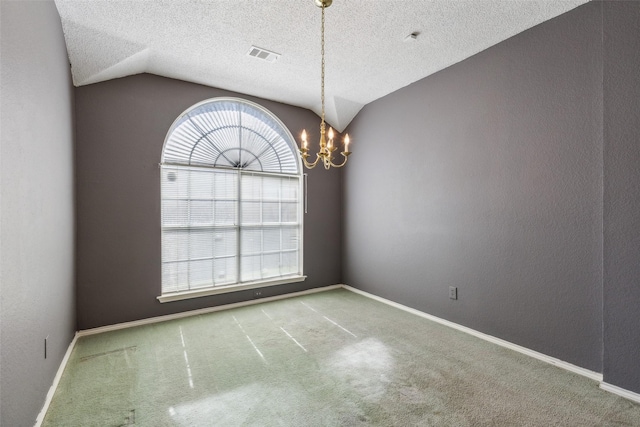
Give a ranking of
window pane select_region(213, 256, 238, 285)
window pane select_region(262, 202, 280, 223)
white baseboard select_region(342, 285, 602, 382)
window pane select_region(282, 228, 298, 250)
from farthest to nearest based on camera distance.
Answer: window pane select_region(282, 228, 298, 250) → window pane select_region(262, 202, 280, 223) → window pane select_region(213, 256, 238, 285) → white baseboard select_region(342, 285, 602, 382)

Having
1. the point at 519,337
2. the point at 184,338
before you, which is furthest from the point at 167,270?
the point at 519,337

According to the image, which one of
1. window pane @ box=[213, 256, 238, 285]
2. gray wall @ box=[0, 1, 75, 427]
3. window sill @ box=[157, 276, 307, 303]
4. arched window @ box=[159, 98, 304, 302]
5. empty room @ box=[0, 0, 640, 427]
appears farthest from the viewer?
window pane @ box=[213, 256, 238, 285]

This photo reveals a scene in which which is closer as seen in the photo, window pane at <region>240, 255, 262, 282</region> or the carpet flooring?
the carpet flooring

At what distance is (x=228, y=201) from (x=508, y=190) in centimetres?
319

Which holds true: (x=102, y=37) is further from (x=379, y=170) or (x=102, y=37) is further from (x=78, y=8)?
(x=379, y=170)

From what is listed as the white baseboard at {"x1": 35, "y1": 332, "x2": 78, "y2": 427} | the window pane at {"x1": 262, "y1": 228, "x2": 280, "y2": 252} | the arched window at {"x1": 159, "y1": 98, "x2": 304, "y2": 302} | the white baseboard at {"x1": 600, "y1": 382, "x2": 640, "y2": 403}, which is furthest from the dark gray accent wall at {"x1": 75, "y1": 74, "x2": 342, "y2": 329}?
the white baseboard at {"x1": 600, "y1": 382, "x2": 640, "y2": 403}

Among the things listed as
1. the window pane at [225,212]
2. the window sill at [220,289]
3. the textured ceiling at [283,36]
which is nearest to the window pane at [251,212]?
the window pane at [225,212]

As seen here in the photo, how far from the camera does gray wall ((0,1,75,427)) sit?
131cm

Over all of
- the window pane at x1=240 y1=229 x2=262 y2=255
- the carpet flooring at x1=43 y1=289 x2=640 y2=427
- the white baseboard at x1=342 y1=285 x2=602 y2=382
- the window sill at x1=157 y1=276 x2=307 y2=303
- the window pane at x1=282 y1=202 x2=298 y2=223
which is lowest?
the carpet flooring at x1=43 y1=289 x2=640 y2=427

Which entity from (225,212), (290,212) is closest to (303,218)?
(290,212)

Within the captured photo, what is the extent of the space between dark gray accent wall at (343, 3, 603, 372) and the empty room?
19 millimetres

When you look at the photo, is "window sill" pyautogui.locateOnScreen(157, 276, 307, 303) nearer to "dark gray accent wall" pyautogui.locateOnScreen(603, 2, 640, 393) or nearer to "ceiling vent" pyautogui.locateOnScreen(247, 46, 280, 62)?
"ceiling vent" pyautogui.locateOnScreen(247, 46, 280, 62)

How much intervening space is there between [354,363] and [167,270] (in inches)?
95.8

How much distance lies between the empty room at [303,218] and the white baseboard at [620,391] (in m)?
0.01
